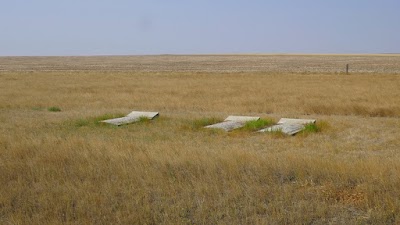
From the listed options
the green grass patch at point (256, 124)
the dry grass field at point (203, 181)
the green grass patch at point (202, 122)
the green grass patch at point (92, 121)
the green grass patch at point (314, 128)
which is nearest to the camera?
the dry grass field at point (203, 181)

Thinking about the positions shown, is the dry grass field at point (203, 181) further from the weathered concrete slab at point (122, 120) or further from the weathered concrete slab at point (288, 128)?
the weathered concrete slab at point (122, 120)

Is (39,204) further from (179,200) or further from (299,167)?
(299,167)

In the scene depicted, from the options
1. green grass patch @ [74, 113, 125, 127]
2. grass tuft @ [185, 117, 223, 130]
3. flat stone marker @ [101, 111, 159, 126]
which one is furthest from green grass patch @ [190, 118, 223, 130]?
green grass patch @ [74, 113, 125, 127]

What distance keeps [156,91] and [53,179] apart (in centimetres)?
2111

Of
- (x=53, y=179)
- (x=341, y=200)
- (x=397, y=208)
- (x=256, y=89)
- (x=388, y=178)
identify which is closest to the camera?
(x=397, y=208)

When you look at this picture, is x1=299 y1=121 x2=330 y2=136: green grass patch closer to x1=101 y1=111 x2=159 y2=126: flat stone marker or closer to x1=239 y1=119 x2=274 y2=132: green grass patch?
x1=239 y1=119 x2=274 y2=132: green grass patch

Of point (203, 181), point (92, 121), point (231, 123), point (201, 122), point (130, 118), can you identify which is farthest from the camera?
point (130, 118)

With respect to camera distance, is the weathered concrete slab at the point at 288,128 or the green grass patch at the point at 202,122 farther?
the green grass patch at the point at 202,122

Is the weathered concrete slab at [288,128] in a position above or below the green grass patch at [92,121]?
below

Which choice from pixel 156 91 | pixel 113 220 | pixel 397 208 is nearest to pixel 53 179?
pixel 113 220

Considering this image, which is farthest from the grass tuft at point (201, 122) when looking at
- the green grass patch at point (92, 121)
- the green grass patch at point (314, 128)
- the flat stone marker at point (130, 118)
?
the green grass patch at point (314, 128)

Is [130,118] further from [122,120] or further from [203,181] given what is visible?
[203,181]

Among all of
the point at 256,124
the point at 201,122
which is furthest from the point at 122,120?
the point at 256,124

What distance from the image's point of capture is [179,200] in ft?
19.4
